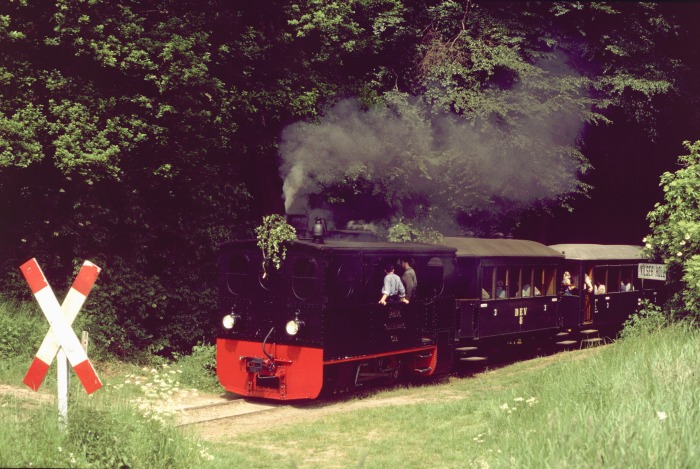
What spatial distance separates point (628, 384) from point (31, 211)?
11.5 metres

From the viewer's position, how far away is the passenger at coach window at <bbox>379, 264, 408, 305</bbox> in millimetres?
14180

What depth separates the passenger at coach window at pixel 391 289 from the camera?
46.5 feet

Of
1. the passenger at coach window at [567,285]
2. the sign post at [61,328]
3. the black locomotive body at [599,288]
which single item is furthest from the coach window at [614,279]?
the sign post at [61,328]

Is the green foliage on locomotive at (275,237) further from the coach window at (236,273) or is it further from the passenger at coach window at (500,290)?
the passenger at coach window at (500,290)

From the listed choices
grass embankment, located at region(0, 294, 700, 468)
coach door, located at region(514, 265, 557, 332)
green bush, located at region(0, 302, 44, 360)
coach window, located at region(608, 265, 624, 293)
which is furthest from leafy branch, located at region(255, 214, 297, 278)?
coach window, located at region(608, 265, 624, 293)

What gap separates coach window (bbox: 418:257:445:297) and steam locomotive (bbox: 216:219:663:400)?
0.07 ft

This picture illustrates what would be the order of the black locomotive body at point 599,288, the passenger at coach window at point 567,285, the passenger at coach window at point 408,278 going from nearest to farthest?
the passenger at coach window at point 408,278
the passenger at coach window at point 567,285
the black locomotive body at point 599,288

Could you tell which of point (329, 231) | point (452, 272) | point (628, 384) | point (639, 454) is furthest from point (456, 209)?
point (639, 454)

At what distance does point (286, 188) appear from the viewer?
55.0 ft

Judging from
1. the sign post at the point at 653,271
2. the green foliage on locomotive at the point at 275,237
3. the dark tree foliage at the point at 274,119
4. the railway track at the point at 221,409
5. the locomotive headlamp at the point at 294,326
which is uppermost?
the dark tree foliage at the point at 274,119

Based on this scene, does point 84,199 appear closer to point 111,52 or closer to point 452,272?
point 111,52

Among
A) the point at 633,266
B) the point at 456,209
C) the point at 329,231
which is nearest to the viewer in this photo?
the point at 329,231

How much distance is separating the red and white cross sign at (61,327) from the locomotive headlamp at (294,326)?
646cm

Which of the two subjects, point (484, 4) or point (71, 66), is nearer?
point (71, 66)
